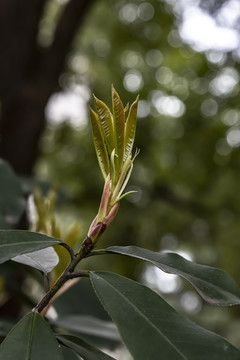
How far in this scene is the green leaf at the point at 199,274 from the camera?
62cm

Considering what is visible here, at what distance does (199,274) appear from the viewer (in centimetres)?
64

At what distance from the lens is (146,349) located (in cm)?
53

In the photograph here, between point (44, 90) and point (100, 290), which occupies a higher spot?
point (100, 290)

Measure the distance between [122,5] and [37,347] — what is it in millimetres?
3845

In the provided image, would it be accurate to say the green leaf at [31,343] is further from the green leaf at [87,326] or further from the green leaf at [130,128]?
the green leaf at [87,326]

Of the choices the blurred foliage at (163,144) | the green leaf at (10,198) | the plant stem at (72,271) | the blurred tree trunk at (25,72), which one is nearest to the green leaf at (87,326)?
the green leaf at (10,198)

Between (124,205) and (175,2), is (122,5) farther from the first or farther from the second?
(124,205)

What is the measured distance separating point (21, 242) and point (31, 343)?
0.36ft

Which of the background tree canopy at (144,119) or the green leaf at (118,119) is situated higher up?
the green leaf at (118,119)

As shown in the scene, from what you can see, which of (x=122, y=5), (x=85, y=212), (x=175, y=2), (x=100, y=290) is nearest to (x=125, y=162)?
(x=100, y=290)

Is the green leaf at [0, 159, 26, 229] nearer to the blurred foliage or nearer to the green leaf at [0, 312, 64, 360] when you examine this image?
the green leaf at [0, 312, 64, 360]

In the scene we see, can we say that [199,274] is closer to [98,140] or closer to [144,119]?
[98,140]

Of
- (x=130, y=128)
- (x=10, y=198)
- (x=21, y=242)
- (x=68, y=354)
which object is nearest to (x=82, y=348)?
(x=68, y=354)

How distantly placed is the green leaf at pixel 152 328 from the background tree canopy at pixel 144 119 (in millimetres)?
2178
